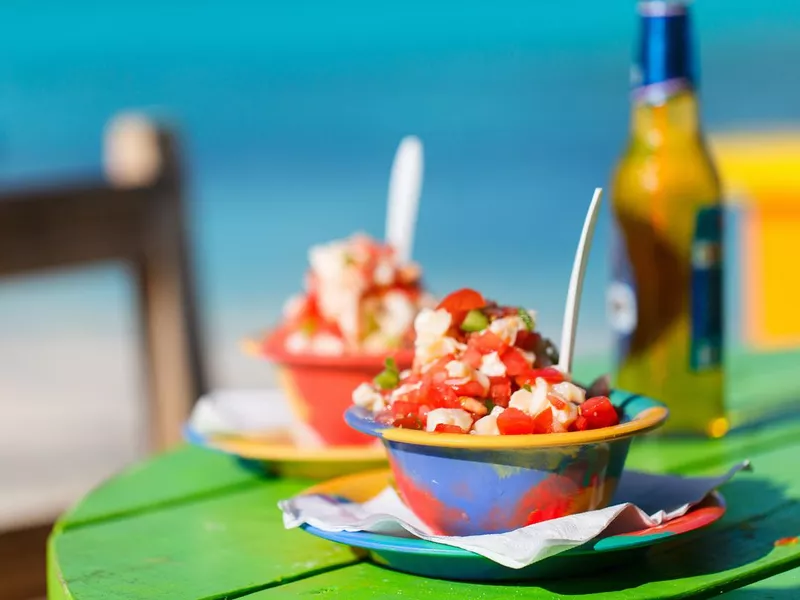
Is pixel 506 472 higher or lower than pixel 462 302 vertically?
lower

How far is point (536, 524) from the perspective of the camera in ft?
2.93

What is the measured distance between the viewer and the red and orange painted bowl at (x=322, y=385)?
4.12 feet

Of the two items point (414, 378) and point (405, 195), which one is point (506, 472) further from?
Answer: point (405, 195)

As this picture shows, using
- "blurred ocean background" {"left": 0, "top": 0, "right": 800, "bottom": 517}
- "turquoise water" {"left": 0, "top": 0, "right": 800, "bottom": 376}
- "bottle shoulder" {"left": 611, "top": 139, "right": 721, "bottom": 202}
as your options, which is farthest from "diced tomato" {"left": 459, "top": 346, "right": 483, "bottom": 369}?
"turquoise water" {"left": 0, "top": 0, "right": 800, "bottom": 376}

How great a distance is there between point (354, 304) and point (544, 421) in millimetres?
464

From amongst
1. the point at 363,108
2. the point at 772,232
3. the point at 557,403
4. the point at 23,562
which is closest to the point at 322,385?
the point at 557,403

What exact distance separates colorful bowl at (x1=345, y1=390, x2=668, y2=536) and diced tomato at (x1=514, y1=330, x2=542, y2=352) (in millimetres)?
102

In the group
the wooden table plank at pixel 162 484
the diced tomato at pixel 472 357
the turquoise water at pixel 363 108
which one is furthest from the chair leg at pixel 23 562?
the turquoise water at pixel 363 108

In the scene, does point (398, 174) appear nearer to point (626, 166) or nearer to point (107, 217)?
point (626, 166)

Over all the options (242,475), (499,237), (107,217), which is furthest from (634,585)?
(499,237)

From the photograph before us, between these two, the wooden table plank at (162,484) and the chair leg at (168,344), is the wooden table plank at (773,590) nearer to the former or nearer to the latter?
the wooden table plank at (162,484)

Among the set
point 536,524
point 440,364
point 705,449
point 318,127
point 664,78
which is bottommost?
point 318,127

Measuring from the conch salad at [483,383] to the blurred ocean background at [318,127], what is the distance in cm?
585

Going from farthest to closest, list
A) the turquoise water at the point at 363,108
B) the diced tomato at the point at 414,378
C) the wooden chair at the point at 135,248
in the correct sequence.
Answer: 1. the turquoise water at the point at 363,108
2. the wooden chair at the point at 135,248
3. the diced tomato at the point at 414,378
